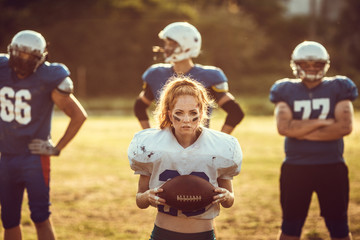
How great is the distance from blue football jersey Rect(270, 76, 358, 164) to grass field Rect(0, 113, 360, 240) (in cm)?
125

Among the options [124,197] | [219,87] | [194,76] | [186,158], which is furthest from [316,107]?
[124,197]

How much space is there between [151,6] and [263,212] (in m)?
27.6

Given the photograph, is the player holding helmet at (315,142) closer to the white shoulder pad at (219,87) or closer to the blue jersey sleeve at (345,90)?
the blue jersey sleeve at (345,90)

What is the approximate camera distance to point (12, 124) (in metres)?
4.35

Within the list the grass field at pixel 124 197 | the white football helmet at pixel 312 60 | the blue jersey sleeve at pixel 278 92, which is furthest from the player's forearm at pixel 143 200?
the grass field at pixel 124 197

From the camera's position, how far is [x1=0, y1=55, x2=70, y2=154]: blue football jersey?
14.2 ft

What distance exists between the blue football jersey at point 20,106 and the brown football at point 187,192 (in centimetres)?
174

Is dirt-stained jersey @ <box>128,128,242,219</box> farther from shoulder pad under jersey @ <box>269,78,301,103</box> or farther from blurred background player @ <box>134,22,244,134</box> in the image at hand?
blurred background player @ <box>134,22,244,134</box>

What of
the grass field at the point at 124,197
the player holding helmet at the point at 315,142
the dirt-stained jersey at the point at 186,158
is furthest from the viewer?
the grass field at the point at 124,197

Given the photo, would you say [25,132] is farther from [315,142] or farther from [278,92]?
[315,142]

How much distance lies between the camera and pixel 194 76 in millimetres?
4863

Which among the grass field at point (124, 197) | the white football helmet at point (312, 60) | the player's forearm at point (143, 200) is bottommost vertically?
the grass field at point (124, 197)

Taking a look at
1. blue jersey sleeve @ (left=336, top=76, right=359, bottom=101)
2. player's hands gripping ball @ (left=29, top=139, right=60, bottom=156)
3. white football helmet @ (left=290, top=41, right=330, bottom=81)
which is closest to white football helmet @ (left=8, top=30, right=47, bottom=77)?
player's hands gripping ball @ (left=29, top=139, right=60, bottom=156)

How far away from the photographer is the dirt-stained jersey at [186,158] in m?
3.18
